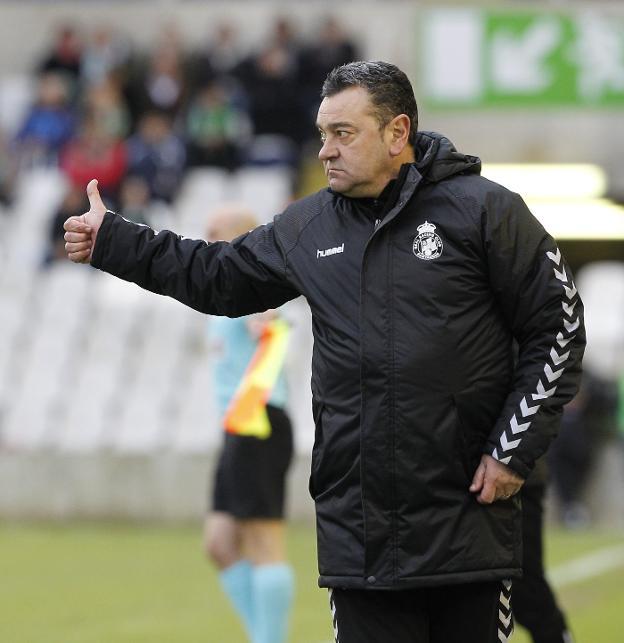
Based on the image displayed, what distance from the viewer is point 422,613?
14.8ft

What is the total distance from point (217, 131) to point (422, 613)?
1456 cm

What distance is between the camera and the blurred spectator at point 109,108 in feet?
63.4

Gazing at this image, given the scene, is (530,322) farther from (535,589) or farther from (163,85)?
(163,85)

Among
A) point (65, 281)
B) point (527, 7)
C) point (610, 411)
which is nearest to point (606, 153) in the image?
point (527, 7)

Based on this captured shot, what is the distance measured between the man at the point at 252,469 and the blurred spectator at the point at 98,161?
11219 millimetres

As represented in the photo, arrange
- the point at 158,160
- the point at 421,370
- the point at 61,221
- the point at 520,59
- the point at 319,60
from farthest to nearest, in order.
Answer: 1. the point at 319,60
2. the point at 158,160
3. the point at 61,221
4. the point at 520,59
5. the point at 421,370

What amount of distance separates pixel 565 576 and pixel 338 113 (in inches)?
291

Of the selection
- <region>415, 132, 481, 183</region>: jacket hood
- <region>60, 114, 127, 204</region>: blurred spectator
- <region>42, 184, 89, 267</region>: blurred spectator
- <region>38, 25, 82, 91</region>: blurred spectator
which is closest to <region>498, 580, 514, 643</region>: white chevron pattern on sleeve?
<region>415, 132, 481, 183</region>: jacket hood

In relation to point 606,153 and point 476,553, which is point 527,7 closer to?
point 606,153

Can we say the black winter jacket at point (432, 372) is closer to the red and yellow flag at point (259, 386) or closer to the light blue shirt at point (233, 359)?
the red and yellow flag at point (259, 386)

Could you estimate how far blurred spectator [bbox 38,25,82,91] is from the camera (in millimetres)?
20422

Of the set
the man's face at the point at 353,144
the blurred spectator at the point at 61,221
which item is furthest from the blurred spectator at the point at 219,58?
the man's face at the point at 353,144

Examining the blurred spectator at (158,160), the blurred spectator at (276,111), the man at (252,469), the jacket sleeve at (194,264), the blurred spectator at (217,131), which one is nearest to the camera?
the jacket sleeve at (194,264)

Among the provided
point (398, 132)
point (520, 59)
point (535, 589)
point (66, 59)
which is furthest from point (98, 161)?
point (398, 132)
